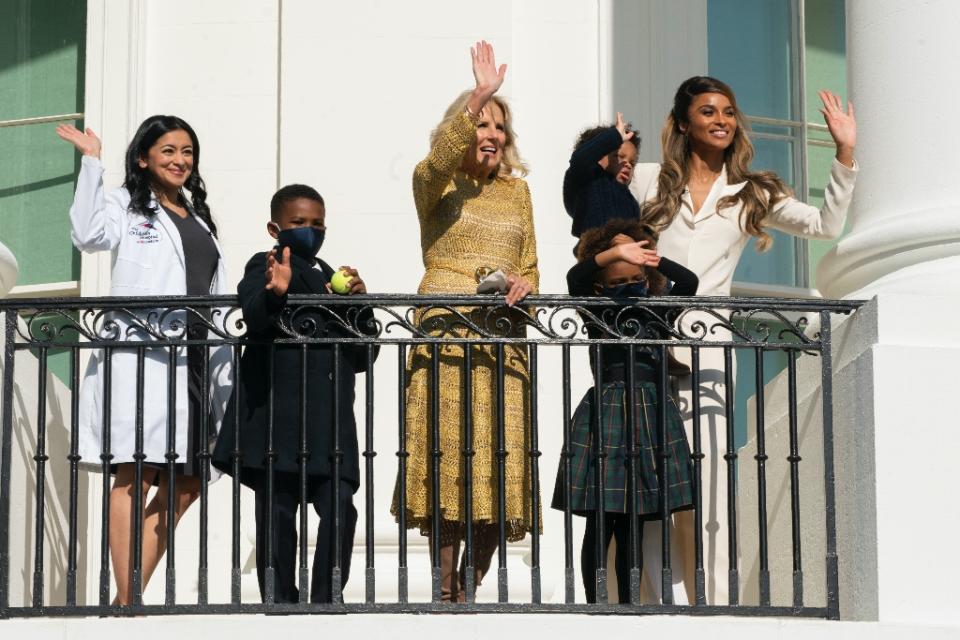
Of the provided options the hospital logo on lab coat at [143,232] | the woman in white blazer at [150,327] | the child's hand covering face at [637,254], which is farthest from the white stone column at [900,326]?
the hospital logo on lab coat at [143,232]

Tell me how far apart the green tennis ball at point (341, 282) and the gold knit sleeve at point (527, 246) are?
3.13ft

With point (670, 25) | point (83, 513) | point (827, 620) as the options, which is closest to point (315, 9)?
point (670, 25)

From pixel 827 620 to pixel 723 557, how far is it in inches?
39.2

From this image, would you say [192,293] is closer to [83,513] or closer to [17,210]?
[83,513]

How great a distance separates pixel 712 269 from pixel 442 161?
123cm

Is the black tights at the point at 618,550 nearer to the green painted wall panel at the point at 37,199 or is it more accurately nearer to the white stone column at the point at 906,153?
the white stone column at the point at 906,153

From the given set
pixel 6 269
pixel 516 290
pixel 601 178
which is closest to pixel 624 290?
pixel 516 290

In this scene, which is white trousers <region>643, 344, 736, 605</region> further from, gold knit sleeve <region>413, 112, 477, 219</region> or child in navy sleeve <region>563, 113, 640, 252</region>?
gold knit sleeve <region>413, 112, 477, 219</region>

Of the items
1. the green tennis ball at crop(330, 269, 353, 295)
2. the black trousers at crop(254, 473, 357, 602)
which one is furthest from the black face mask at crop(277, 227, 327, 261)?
the black trousers at crop(254, 473, 357, 602)

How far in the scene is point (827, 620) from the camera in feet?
27.8

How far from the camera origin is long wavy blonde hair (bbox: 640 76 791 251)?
962cm

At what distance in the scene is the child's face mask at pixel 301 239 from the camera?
8.97 metres

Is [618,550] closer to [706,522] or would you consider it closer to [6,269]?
[706,522]

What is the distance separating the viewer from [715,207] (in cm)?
963
